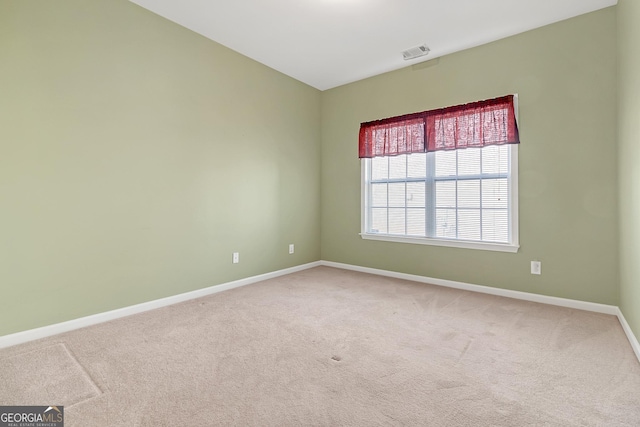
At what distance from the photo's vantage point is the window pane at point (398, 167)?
13.4 ft

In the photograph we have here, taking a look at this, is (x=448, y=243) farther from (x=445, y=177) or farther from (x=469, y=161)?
(x=469, y=161)

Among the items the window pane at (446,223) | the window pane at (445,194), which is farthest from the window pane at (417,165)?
the window pane at (446,223)

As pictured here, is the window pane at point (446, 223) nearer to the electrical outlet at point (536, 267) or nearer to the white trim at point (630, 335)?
the electrical outlet at point (536, 267)

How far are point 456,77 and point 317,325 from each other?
3156mm

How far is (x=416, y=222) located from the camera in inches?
157

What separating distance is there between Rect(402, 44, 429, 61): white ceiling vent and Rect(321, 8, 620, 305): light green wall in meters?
0.26

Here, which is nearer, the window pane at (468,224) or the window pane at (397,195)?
the window pane at (468,224)

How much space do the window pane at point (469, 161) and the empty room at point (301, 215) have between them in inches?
1.0

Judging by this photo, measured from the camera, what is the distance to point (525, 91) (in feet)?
10.3

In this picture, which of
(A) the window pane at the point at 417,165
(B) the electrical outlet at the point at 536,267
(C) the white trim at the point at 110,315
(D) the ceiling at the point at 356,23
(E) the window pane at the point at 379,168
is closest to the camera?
(C) the white trim at the point at 110,315

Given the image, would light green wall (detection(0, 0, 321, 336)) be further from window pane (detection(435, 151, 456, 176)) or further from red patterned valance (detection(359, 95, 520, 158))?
window pane (detection(435, 151, 456, 176))

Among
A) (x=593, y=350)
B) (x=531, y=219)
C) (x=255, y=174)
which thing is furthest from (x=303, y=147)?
(x=593, y=350)

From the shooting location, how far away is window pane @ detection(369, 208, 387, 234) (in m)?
4.29

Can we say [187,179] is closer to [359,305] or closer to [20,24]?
[20,24]
